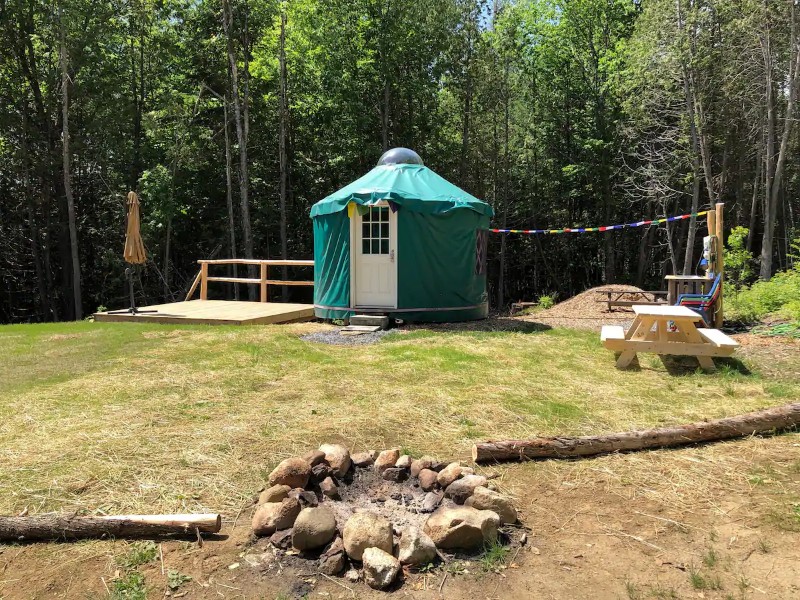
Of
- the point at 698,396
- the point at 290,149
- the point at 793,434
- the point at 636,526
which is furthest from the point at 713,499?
the point at 290,149

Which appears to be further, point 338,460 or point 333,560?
point 338,460

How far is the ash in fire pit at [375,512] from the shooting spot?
1898 millimetres

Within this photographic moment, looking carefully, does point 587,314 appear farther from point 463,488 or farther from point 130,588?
point 130,588

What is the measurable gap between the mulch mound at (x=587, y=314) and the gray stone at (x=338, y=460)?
5.59 meters

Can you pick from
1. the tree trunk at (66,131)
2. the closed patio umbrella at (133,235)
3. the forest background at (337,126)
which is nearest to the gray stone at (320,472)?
the closed patio umbrella at (133,235)

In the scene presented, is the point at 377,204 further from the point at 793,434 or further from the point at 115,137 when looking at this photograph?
the point at 115,137

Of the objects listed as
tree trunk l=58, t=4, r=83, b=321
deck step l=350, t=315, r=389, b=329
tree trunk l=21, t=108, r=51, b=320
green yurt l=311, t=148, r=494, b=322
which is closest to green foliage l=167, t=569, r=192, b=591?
deck step l=350, t=315, r=389, b=329

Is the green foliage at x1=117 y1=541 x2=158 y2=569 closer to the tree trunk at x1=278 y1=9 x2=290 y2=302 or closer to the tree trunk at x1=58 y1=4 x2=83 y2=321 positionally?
the tree trunk at x1=58 y1=4 x2=83 y2=321

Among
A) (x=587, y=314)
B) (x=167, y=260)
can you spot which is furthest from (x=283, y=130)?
(x=587, y=314)

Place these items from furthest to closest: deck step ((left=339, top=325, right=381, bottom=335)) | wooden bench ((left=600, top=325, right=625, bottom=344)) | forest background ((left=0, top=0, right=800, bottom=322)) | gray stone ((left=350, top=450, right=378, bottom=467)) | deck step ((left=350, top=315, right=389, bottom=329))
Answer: forest background ((left=0, top=0, right=800, bottom=322))
deck step ((left=350, top=315, right=389, bottom=329))
deck step ((left=339, top=325, right=381, bottom=335))
wooden bench ((left=600, top=325, right=625, bottom=344))
gray stone ((left=350, top=450, right=378, bottom=467))

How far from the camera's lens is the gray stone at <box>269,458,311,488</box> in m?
2.34

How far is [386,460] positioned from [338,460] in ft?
0.78

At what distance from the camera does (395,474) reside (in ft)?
8.04

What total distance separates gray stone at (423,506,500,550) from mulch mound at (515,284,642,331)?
581 cm
